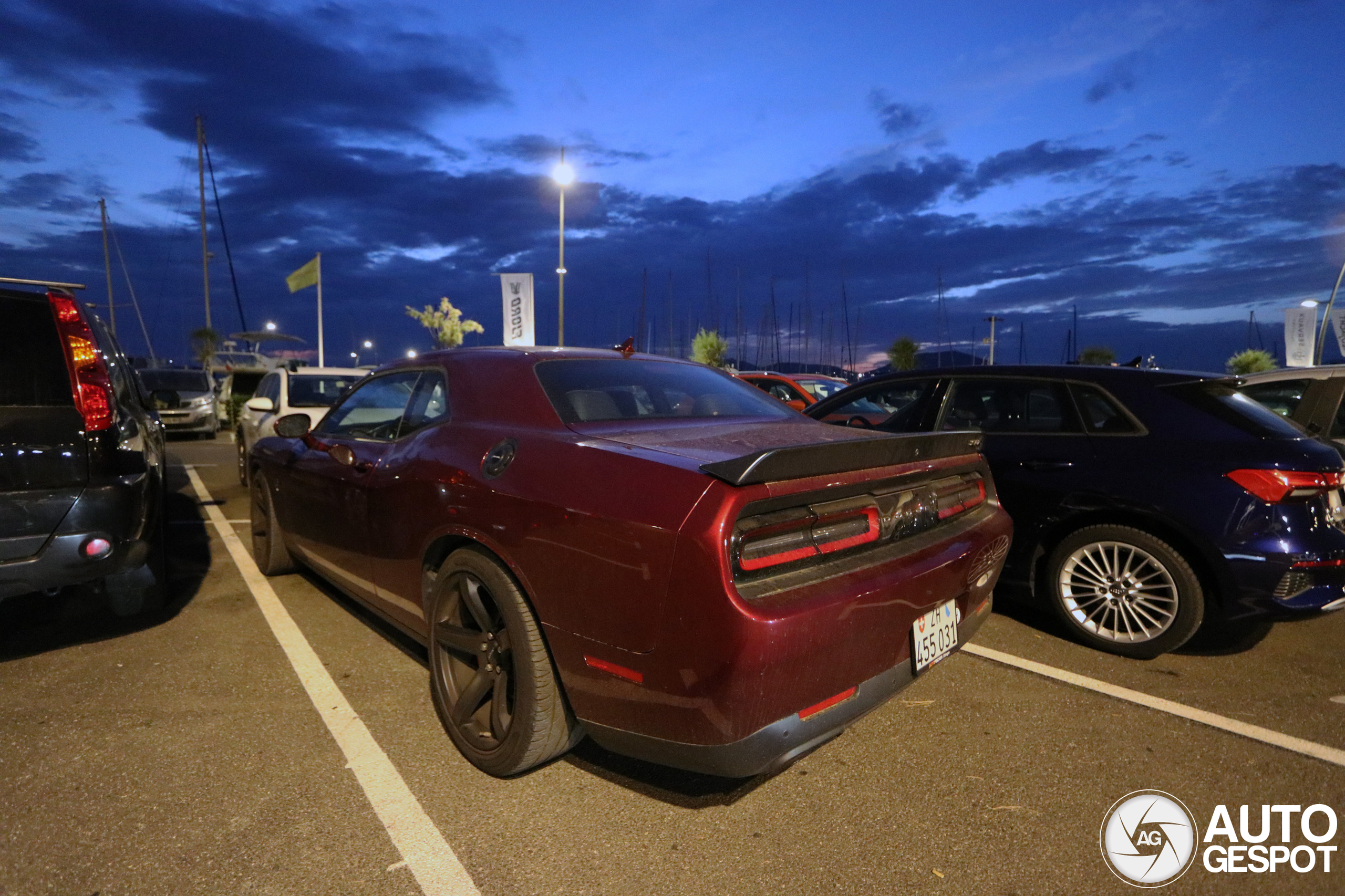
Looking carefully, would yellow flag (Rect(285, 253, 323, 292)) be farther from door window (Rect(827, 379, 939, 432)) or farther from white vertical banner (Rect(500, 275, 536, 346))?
door window (Rect(827, 379, 939, 432))

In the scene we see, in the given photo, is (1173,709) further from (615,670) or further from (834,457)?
(615,670)

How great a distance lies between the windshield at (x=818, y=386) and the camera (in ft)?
39.5

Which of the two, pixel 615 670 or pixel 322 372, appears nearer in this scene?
pixel 615 670

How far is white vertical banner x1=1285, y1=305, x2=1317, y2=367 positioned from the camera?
2719 cm

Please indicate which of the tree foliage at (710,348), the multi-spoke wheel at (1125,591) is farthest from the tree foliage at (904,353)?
the multi-spoke wheel at (1125,591)

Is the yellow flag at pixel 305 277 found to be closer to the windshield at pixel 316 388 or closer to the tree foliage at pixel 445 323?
the tree foliage at pixel 445 323

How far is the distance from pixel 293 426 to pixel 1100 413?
4245 millimetres

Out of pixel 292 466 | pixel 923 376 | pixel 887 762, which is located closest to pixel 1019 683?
pixel 887 762

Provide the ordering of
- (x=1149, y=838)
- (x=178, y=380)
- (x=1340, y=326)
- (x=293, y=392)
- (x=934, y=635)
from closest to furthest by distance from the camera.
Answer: (x=1149, y=838) → (x=934, y=635) → (x=293, y=392) → (x=178, y=380) → (x=1340, y=326)

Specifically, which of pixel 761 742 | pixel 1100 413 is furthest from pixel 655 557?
pixel 1100 413

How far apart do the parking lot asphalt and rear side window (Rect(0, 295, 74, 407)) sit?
1.22 metres

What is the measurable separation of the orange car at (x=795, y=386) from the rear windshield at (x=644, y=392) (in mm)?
7300

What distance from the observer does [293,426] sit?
12.9ft

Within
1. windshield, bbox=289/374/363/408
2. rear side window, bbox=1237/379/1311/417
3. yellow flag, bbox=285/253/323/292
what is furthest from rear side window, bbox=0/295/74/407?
yellow flag, bbox=285/253/323/292
